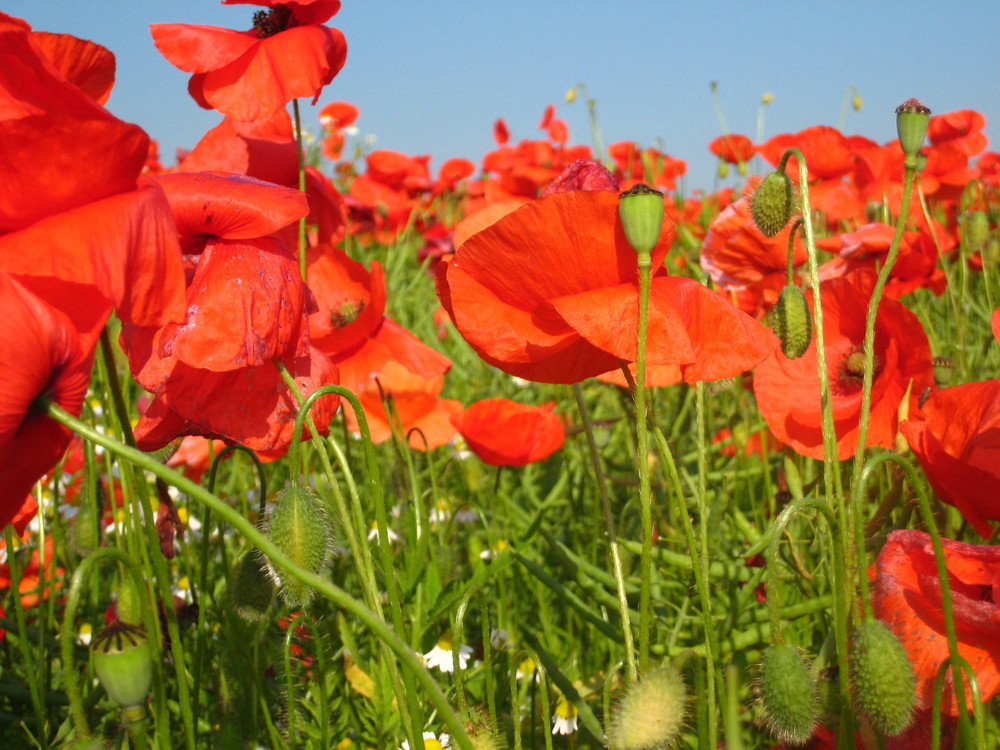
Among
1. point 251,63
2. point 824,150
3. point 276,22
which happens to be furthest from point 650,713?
point 824,150

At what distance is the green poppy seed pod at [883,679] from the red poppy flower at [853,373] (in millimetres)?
485

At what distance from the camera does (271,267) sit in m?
1.02

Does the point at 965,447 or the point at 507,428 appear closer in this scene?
the point at 965,447

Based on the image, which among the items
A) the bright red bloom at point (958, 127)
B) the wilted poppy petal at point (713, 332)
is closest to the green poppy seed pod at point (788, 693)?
the wilted poppy petal at point (713, 332)

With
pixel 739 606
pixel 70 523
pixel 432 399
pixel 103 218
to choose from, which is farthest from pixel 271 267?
pixel 70 523

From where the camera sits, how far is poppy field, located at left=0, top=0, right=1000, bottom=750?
2.50 feet

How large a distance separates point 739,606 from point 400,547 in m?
0.96

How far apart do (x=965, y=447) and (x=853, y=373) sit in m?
0.47

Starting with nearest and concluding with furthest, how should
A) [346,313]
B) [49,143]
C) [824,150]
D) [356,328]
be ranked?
[49,143]
[356,328]
[346,313]
[824,150]

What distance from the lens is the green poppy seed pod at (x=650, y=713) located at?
2.55ft

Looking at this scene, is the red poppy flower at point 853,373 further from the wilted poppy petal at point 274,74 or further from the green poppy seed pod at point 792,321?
the wilted poppy petal at point 274,74

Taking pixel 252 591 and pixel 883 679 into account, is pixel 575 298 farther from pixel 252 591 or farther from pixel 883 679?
pixel 252 591

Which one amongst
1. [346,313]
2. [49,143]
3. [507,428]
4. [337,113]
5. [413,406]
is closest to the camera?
[49,143]

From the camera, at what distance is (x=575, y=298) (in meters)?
0.90
